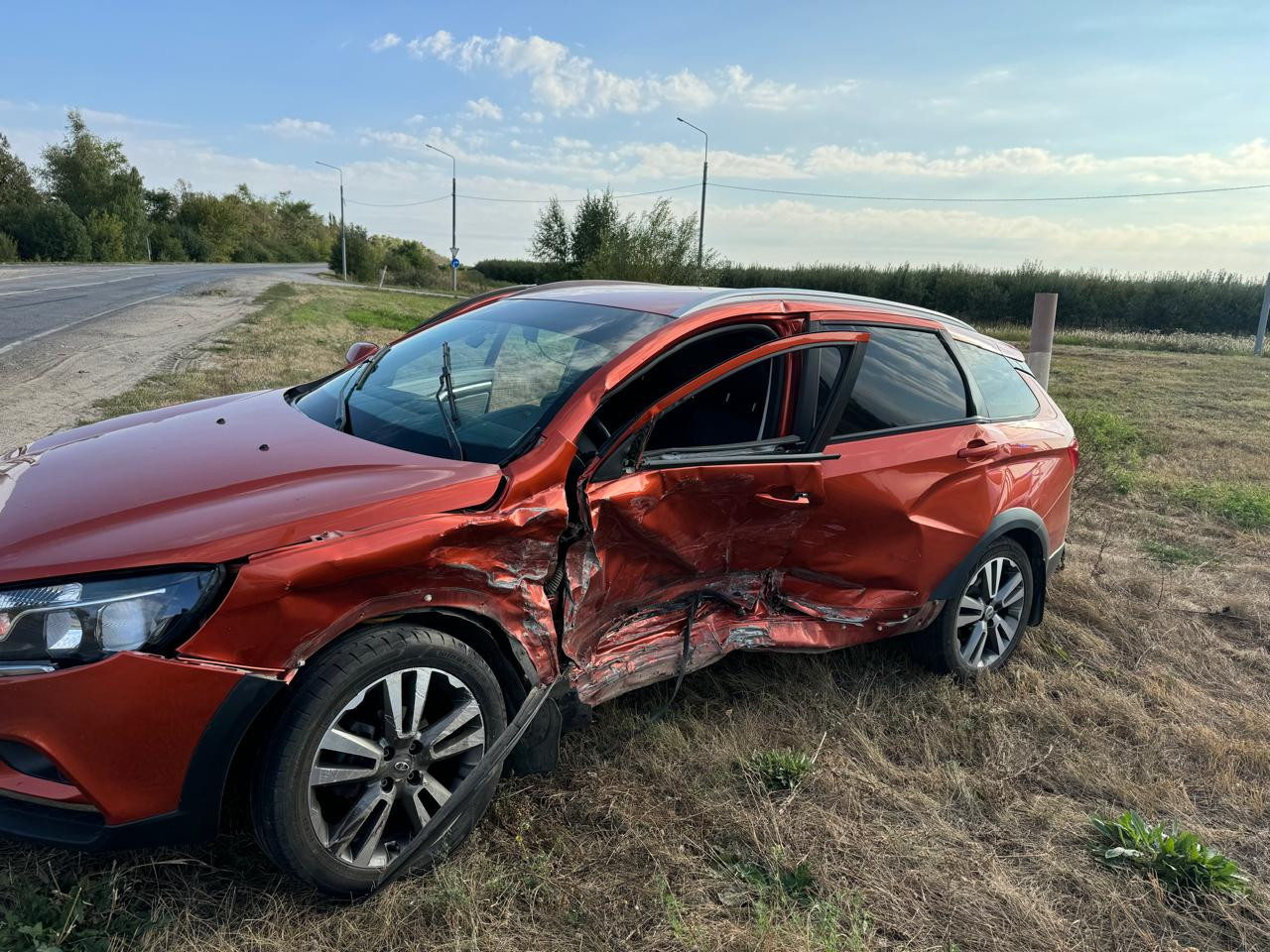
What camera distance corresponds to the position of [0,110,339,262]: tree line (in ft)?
160

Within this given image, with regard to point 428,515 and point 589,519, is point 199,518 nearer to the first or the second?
point 428,515

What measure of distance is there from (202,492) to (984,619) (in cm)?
327

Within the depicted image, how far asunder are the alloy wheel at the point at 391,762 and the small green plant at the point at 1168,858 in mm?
2103

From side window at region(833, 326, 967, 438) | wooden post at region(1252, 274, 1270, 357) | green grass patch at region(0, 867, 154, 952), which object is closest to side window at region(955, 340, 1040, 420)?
side window at region(833, 326, 967, 438)

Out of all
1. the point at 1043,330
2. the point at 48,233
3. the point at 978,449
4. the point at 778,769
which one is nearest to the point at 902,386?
the point at 978,449

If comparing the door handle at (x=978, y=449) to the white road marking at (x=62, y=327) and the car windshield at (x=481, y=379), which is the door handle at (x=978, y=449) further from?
the white road marking at (x=62, y=327)

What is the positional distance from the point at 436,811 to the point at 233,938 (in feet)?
1.87

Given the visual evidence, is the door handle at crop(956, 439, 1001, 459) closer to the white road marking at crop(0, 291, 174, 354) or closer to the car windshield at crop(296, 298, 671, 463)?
the car windshield at crop(296, 298, 671, 463)

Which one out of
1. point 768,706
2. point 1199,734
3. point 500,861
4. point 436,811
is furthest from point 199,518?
point 1199,734

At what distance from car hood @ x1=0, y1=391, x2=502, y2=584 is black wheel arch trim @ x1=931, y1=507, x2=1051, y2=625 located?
216 centimetres

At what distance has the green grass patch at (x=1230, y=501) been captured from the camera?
6.85m

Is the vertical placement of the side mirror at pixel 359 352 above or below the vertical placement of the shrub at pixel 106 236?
below

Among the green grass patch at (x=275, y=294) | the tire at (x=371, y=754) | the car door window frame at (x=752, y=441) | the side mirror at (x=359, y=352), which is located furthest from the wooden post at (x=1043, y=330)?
the green grass patch at (x=275, y=294)

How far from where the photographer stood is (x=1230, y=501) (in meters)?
7.24
